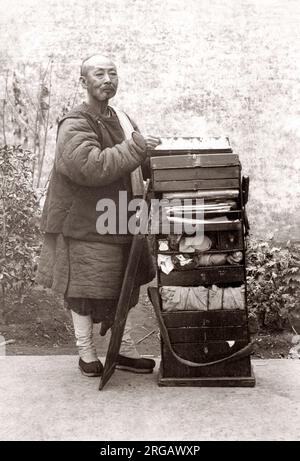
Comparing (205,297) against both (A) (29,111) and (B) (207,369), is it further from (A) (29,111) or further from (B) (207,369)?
(A) (29,111)

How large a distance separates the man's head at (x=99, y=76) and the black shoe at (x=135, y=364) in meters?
1.45

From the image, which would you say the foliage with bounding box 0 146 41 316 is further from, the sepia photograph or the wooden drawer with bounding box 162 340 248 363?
the wooden drawer with bounding box 162 340 248 363

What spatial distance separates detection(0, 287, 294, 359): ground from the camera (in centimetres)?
462

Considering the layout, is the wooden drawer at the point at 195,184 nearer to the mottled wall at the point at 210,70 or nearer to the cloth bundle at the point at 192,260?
the cloth bundle at the point at 192,260

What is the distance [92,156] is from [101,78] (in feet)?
1.40

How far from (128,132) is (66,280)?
0.84 metres

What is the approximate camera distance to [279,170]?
6.35 m

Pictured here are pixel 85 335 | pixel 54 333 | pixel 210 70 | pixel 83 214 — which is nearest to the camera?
pixel 83 214

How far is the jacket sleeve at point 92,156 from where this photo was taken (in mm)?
3070

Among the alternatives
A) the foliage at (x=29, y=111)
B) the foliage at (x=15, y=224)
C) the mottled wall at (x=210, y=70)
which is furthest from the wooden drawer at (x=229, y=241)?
the foliage at (x=29, y=111)

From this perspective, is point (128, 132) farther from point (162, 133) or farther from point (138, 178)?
point (162, 133)

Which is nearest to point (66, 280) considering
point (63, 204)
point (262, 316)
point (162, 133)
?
point (63, 204)

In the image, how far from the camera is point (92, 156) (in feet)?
10.0

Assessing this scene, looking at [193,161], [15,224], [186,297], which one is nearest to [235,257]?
[186,297]
